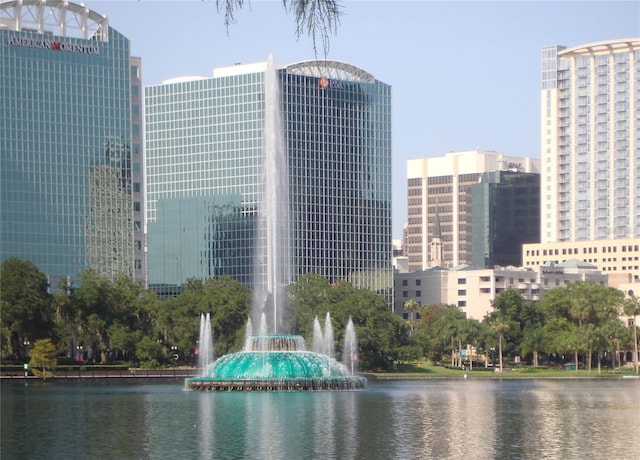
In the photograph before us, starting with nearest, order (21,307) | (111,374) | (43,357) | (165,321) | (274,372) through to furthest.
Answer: (274,372) < (43,357) < (21,307) < (111,374) < (165,321)

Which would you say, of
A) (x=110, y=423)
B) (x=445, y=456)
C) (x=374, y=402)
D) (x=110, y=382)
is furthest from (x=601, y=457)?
(x=110, y=382)

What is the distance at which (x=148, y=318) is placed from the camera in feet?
572

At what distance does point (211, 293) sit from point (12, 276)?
32.8 m

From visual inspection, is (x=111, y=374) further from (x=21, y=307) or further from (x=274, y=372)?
(x=274, y=372)

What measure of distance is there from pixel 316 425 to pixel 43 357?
71.4m

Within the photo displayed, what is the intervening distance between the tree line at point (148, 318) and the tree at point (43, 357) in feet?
15.4

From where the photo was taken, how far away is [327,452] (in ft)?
216

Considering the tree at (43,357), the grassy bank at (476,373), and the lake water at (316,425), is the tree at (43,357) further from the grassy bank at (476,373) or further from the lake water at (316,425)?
the grassy bank at (476,373)

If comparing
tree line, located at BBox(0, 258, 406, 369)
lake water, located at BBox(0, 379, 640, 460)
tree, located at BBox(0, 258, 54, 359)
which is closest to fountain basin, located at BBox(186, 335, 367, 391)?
lake water, located at BBox(0, 379, 640, 460)

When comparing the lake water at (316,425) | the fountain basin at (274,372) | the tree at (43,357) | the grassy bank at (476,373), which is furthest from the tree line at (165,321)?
the fountain basin at (274,372)

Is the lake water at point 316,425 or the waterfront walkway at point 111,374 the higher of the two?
the lake water at point 316,425

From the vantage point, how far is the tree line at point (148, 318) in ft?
505

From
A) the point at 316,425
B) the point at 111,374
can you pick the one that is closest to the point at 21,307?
the point at 111,374

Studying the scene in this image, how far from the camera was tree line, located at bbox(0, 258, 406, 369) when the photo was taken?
505 ft
